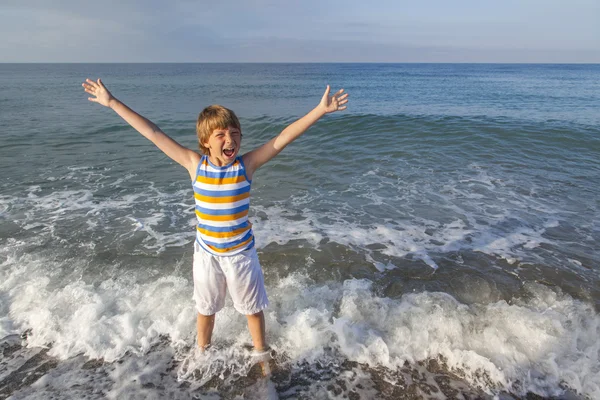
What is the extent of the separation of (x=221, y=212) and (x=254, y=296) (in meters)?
0.81

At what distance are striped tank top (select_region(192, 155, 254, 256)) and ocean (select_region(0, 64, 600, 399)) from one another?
4.42ft

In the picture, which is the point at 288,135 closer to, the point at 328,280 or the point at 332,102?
the point at 332,102

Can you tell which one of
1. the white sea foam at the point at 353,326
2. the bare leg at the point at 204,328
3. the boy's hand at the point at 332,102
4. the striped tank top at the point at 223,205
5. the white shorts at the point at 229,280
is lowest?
the white sea foam at the point at 353,326

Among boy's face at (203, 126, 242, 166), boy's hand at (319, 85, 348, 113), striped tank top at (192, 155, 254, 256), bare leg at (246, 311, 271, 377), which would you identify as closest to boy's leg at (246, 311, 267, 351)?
bare leg at (246, 311, 271, 377)

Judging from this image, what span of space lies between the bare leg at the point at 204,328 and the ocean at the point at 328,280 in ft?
0.43

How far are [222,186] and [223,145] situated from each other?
296mm

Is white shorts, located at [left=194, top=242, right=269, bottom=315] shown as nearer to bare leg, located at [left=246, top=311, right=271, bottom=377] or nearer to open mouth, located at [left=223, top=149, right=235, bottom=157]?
bare leg, located at [left=246, top=311, right=271, bottom=377]

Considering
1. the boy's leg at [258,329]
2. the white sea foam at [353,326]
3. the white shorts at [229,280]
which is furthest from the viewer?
the white sea foam at [353,326]

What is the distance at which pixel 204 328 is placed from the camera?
3422 millimetres

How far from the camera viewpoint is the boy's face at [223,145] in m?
2.65

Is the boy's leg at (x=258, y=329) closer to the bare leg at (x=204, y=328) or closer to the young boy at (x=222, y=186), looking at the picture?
the young boy at (x=222, y=186)

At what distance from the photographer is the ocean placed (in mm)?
3359

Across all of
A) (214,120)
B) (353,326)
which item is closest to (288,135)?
(214,120)

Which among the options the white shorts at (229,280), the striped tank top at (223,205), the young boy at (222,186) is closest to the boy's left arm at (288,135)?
the young boy at (222,186)
